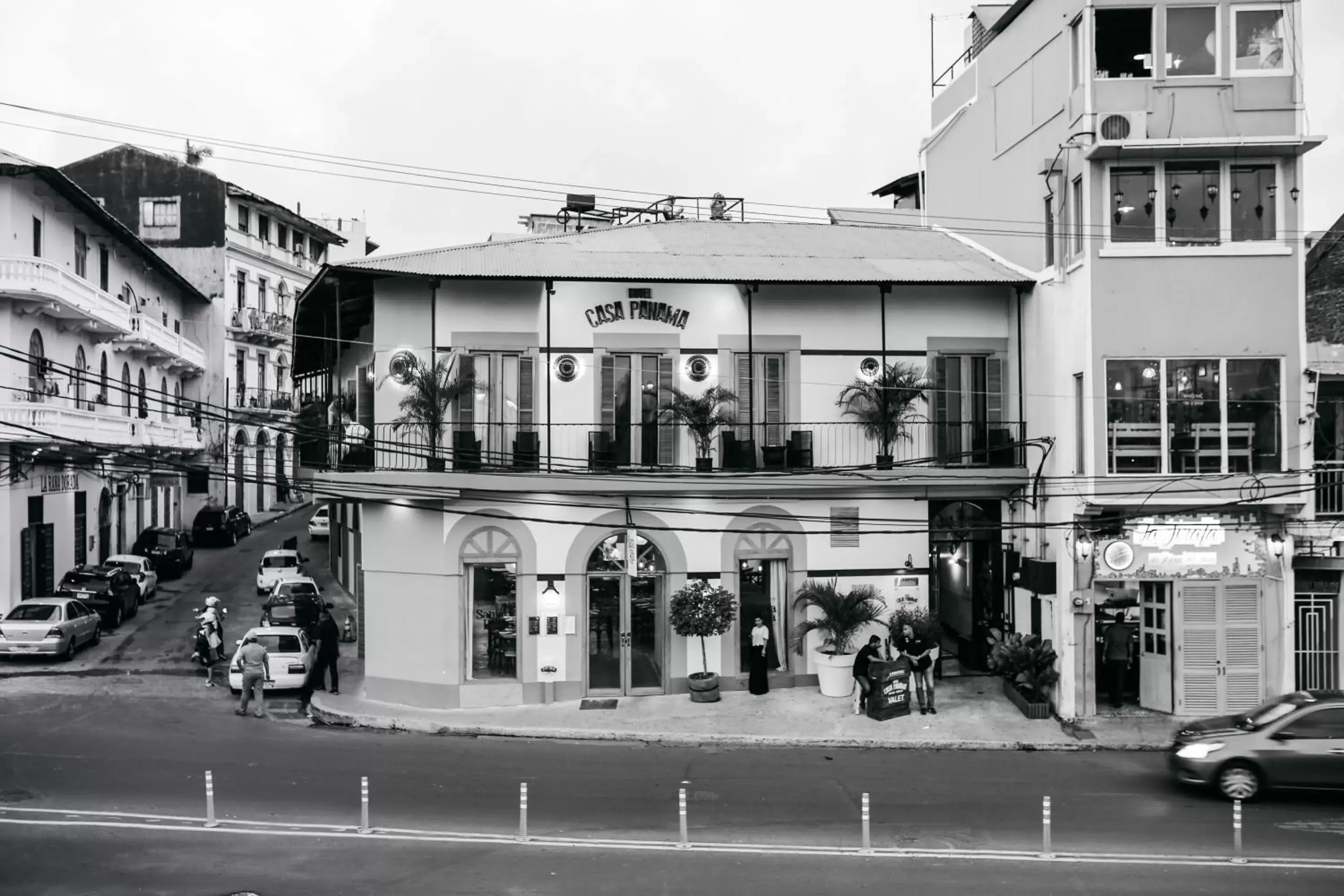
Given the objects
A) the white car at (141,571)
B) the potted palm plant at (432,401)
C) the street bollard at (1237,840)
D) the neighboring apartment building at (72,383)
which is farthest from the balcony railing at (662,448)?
the white car at (141,571)

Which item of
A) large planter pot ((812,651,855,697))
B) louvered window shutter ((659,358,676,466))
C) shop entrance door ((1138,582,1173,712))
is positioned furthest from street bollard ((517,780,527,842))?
shop entrance door ((1138,582,1173,712))

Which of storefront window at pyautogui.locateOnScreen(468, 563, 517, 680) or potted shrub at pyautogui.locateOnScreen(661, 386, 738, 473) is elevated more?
potted shrub at pyautogui.locateOnScreen(661, 386, 738, 473)

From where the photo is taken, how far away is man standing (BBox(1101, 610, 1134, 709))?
2164cm

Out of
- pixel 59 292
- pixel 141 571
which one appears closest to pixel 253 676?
pixel 59 292

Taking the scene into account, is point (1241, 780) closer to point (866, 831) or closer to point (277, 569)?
point (866, 831)

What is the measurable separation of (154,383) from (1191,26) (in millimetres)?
42233

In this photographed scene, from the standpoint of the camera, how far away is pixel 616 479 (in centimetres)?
2258

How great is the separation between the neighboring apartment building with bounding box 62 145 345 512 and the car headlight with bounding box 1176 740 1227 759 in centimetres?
4489

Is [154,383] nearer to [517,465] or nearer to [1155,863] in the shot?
[517,465]

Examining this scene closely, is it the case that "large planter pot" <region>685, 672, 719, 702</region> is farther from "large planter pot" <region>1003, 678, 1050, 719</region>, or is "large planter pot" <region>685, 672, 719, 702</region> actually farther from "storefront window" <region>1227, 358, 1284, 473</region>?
"storefront window" <region>1227, 358, 1284, 473</region>

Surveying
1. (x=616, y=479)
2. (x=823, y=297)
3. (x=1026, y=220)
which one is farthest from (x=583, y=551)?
(x=1026, y=220)

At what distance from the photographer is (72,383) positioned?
1433 inches

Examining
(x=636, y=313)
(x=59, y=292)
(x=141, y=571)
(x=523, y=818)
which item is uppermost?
(x=59, y=292)

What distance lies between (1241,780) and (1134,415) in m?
7.57
